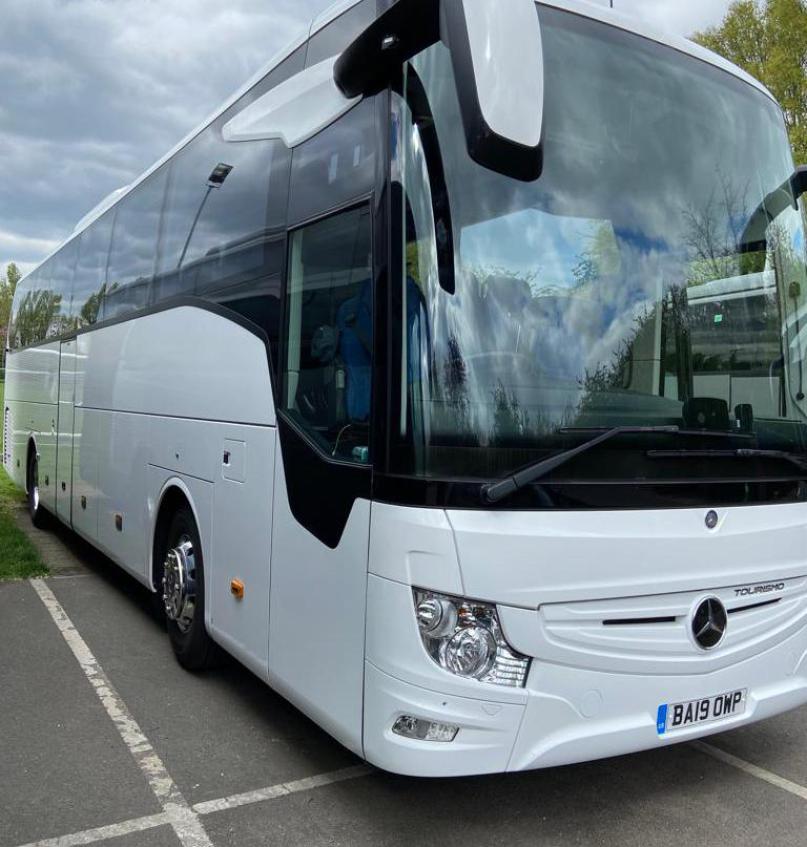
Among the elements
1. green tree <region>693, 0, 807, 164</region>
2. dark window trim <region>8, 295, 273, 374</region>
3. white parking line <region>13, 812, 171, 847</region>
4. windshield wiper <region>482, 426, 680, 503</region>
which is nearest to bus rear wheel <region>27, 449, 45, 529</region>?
dark window trim <region>8, 295, 273, 374</region>

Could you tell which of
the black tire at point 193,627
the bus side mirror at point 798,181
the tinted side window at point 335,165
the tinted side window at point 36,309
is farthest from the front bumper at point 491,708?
the tinted side window at point 36,309

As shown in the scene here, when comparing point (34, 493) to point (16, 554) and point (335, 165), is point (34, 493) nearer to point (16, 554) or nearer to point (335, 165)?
point (16, 554)

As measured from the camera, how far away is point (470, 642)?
3.03 m

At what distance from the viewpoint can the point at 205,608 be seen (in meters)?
4.95

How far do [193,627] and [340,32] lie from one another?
337 centimetres

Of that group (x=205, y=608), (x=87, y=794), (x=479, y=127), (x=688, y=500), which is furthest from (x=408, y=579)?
(x=205, y=608)

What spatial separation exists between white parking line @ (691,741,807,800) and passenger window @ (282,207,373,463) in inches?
96.3

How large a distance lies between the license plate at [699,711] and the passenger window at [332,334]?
1.51 m

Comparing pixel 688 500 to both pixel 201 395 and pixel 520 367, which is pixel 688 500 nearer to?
pixel 520 367

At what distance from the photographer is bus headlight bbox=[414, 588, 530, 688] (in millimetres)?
3027

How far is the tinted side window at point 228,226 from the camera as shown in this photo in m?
4.31

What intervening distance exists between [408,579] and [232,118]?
3.40 m

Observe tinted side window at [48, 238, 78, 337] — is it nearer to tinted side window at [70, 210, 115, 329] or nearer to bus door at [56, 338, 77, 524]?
tinted side window at [70, 210, 115, 329]

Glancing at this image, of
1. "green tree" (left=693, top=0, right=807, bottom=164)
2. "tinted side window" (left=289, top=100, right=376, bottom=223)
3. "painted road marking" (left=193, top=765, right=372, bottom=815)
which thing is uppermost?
"green tree" (left=693, top=0, right=807, bottom=164)
